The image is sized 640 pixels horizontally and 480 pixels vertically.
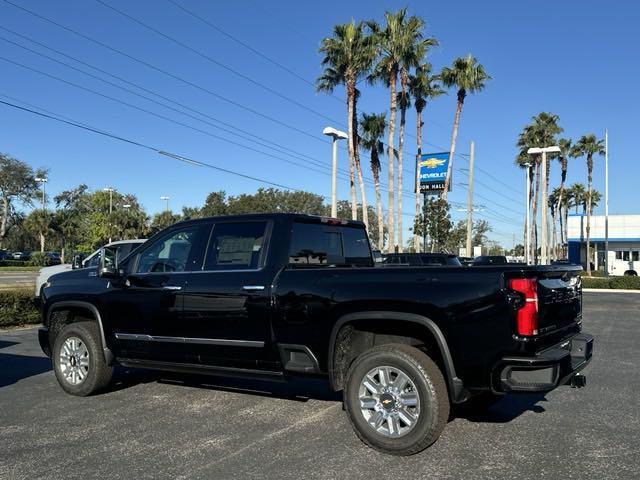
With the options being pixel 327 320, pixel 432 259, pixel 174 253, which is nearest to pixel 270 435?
pixel 327 320

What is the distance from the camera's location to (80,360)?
22.7ft

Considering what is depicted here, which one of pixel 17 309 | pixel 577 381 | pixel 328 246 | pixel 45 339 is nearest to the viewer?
pixel 577 381

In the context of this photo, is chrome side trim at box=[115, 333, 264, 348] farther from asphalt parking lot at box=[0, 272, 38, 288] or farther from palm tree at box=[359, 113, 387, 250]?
palm tree at box=[359, 113, 387, 250]

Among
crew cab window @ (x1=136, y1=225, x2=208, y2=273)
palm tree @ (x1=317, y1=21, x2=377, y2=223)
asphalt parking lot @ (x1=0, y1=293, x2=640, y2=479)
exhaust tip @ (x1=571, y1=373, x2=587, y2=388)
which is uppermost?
palm tree @ (x1=317, y1=21, x2=377, y2=223)

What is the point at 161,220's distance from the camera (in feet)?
244

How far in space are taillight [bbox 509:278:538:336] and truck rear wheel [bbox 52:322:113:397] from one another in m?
4.68

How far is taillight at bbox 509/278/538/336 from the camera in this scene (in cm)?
442

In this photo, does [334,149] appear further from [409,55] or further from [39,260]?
[39,260]

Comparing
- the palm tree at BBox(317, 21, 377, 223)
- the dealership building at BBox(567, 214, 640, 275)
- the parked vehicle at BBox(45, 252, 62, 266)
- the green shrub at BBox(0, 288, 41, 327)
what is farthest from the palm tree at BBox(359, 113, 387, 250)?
the parked vehicle at BBox(45, 252, 62, 266)

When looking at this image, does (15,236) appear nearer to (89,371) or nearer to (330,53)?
(330,53)

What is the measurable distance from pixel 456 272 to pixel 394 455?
5.16 ft

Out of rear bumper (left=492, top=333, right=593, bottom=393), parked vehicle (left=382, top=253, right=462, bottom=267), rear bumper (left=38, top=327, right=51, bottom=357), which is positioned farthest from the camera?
parked vehicle (left=382, top=253, right=462, bottom=267)

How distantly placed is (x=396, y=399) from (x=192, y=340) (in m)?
2.22

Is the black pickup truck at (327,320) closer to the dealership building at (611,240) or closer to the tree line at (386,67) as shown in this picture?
the tree line at (386,67)
